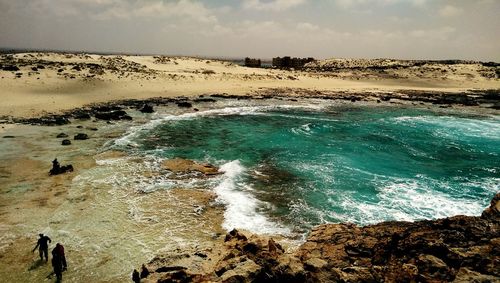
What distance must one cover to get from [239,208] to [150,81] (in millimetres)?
46490

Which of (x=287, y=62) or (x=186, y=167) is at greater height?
(x=287, y=62)

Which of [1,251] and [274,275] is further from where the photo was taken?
[1,251]

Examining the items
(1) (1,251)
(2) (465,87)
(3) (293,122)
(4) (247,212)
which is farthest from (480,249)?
(2) (465,87)

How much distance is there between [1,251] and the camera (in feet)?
42.4

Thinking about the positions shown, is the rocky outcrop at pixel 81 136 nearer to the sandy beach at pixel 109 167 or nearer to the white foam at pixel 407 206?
the sandy beach at pixel 109 167

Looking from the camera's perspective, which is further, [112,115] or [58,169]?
[112,115]

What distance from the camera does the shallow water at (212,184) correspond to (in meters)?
14.0

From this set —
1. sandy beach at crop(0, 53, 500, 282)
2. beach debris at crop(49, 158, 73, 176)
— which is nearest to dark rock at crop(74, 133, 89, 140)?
sandy beach at crop(0, 53, 500, 282)

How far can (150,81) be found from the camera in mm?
58312

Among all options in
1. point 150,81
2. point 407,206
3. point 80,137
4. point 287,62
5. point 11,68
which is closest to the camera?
point 407,206

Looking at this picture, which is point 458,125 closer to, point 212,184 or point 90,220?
point 212,184

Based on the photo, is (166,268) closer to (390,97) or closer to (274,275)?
(274,275)

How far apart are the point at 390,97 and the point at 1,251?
58.1 meters

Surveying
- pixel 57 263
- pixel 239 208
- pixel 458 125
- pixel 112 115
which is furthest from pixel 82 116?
pixel 458 125
